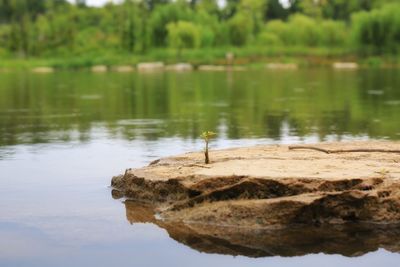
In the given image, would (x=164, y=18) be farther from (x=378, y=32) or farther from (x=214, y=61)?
(x=378, y=32)

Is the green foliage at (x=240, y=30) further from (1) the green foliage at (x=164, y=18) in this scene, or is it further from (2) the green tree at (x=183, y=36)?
(1) the green foliage at (x=164, y=18)

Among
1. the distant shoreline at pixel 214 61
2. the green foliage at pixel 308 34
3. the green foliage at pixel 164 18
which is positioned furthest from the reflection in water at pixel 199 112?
the green foliage at pixel 164 18

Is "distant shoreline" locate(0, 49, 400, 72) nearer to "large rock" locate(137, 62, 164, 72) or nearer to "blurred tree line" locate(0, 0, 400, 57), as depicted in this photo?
"large rock" locate(137, 62, 164, 72)

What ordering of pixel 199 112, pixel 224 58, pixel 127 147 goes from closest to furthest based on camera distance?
pixel 127 147 < pixel 199 112 < pixel 224 58

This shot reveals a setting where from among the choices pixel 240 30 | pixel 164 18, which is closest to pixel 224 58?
pixel 240 30

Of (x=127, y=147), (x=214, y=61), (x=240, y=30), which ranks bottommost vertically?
(x=127, y=147)

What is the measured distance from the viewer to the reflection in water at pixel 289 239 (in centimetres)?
928

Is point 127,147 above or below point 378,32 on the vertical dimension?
below

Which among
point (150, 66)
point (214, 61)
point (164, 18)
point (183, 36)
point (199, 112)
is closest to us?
point (199, 112)

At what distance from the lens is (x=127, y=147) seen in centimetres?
1767

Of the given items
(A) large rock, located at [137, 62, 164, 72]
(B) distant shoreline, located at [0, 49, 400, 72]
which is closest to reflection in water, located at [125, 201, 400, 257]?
(A) large rock, located at [137, 62, 164, 72]

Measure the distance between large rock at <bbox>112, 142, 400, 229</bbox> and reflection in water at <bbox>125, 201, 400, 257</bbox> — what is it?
6.6 inches

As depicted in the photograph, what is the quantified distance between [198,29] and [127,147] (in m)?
79.7

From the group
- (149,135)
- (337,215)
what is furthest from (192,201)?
(149,135)
